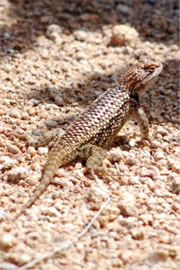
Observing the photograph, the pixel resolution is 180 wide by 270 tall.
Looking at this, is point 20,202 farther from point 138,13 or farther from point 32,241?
point 138,13

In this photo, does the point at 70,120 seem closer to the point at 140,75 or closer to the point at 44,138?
the point at 44,138

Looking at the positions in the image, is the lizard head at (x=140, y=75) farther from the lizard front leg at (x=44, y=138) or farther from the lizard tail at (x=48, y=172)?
the lizard tail at (x=48, y=172)

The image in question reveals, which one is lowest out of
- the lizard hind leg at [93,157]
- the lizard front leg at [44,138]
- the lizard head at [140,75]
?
the lizard hind leg at [93,157]

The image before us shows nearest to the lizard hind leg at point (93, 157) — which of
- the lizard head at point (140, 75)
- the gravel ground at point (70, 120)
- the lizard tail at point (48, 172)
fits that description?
the gravel ground at point (70, 120)

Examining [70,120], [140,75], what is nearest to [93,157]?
[70,120]

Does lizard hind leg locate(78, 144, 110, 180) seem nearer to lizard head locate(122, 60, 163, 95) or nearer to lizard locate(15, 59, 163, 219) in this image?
lizard locate(15, 59, 163, 219)

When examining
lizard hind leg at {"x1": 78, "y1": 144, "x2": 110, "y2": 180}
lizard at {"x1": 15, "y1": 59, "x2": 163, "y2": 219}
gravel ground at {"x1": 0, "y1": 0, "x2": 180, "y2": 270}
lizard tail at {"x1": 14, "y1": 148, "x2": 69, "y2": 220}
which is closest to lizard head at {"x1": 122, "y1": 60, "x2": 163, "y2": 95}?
lizard at {"x1": 15, "y1": 59, "x2": 163, "y2": 219}

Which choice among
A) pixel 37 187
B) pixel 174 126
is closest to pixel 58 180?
pixel 37 187
